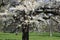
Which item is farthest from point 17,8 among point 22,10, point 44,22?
point 44,22

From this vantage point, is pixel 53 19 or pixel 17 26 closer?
pixel 17 26

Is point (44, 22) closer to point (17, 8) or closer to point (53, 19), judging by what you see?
point (53, 19)

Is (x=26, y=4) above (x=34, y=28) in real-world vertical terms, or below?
above

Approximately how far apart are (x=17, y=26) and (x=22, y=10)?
643 millimetres

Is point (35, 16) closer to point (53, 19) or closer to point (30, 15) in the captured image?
point (30, 15)

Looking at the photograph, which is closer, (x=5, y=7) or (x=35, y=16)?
(x=35, y=16)

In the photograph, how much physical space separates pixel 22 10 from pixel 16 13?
36 cm

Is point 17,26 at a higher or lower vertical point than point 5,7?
lower

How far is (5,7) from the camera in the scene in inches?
324

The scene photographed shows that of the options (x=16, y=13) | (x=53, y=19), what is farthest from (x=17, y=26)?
(x=53, y=19)

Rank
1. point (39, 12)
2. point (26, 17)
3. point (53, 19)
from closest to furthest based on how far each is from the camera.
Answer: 1. point (26, 17)
2. point (39, 12)
3. point (53, 19)

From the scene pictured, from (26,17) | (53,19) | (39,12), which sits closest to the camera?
(26,17)

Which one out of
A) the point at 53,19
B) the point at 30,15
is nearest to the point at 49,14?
the point at 53,19

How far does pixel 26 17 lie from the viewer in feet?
24.5
